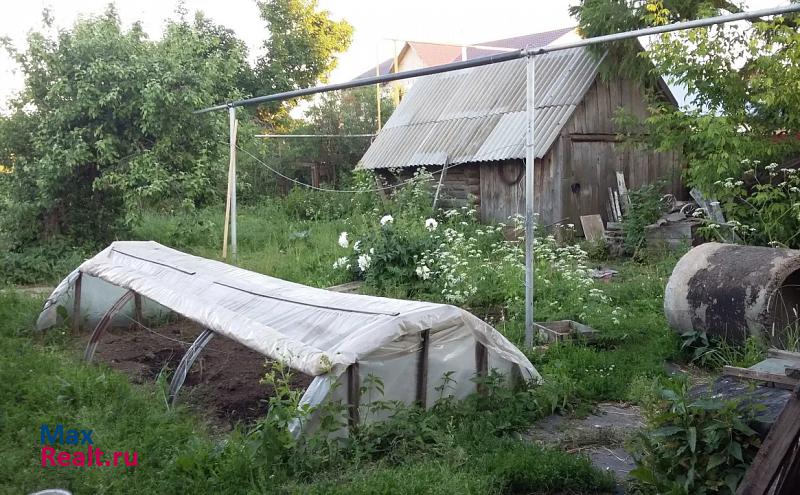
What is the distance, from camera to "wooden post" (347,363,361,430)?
15.5 ft

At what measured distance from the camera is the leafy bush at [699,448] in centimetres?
368

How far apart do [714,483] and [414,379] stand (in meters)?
2.21

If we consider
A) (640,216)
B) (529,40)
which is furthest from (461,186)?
(529,40)

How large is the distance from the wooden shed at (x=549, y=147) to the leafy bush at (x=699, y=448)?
31.2 feet

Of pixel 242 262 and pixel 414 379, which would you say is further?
pixel 242 262

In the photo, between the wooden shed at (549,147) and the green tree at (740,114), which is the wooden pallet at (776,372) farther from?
the wooden shed at (549,147)

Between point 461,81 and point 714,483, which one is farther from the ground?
point 461,81

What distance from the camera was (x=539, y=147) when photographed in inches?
519

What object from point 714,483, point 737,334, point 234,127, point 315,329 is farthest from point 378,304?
point 234,127

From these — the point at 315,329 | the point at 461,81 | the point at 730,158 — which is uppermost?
the point at 461,81

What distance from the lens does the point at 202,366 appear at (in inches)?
283

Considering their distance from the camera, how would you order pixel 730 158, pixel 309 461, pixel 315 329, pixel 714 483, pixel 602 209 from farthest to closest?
pixel 602 209
pixel 730 158
pixel 315 329
pixel 309 461
pixel 714 483

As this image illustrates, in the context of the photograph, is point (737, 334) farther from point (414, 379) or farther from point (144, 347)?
point (144, 347)

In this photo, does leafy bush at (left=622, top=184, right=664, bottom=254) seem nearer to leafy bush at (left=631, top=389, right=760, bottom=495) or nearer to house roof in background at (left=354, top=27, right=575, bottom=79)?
leafy bush at (left=631, top=389, right=760, bottom=495)
